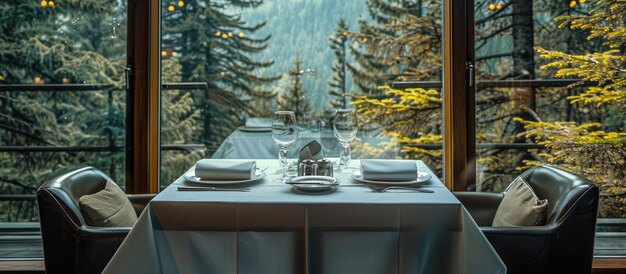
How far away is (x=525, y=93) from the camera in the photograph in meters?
2.55

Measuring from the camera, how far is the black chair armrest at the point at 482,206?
1967 millimetres

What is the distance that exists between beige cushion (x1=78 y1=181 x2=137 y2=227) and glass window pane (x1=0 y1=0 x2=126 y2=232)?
0.92 m

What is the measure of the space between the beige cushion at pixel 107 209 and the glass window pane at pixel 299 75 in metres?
0.92

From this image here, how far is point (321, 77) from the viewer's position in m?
2.75

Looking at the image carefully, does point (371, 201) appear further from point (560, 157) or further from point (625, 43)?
point (625, 43)

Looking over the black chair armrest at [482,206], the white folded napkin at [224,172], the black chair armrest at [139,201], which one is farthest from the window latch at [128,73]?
the black chair armrest at [482,206]

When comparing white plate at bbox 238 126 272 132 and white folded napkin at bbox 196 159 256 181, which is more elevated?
white plate at bbox 238 126 272 132

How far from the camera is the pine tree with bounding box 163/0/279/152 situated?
2.71 meters

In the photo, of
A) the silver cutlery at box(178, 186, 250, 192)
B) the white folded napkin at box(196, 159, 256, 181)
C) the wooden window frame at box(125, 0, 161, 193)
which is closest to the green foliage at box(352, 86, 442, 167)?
the wooden window frame at box(125, 0, 161, 193)

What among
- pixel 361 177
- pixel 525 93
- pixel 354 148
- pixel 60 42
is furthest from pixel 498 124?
pixel 60 42

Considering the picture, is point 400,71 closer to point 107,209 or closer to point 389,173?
point 389,173

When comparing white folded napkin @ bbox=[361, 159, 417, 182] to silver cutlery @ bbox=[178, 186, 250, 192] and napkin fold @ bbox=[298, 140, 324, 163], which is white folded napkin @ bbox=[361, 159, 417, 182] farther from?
silver cutlery @ bbox=[178, 186, 250, 192]

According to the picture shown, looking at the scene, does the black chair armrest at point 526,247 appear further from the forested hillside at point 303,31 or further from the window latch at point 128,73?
the window latch at point 128,73

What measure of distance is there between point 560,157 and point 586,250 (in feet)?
3.91
